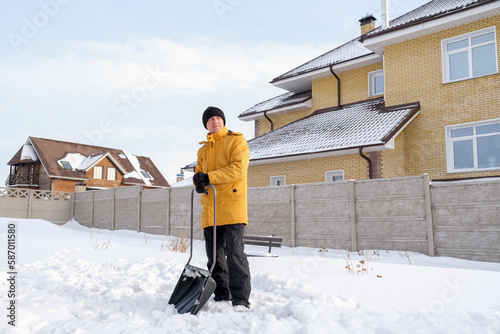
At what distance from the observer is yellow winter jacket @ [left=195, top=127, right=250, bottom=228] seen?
3955mm

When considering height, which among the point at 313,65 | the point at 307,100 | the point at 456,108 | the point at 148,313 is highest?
the point at 313,65

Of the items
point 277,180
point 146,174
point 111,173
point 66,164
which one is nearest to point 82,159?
point 66,164

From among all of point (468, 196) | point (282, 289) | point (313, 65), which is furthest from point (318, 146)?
point (282, 289)

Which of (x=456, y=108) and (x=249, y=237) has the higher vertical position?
(x=456, y=108)

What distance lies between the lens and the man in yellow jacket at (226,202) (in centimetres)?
388

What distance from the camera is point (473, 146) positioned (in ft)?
37.4

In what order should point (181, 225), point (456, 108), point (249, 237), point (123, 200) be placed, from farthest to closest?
1. point (123, 200)
2. point (181, 225)
3. point (456, 108)
4. point (249, 237)

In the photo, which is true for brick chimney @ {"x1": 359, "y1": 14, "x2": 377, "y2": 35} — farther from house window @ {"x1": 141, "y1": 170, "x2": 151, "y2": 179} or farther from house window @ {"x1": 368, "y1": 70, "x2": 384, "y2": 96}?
house window @ {"x1": 141, "y1": 170, "x2": 151, "y2": 179}

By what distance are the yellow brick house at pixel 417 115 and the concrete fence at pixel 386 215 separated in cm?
184

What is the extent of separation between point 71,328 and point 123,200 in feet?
45.1

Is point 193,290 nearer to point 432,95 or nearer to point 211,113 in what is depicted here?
point 211,113

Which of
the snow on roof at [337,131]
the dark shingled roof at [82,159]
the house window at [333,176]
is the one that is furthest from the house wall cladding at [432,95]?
the dark shingled roof at [82,159]

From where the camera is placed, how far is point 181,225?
1351 centimetres

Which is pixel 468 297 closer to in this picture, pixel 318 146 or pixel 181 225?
pixel 318 146
